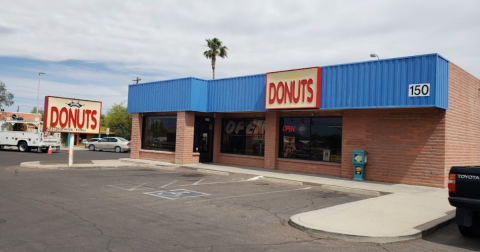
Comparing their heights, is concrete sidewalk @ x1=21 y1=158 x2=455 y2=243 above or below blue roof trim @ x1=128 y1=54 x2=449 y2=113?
below

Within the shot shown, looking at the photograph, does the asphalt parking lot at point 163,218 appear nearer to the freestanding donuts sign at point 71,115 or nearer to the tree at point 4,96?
the freestanding donuts sign at point 71,115

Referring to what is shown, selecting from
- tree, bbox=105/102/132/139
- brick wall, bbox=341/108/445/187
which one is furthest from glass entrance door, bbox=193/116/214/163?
tree, bbox=105/102/132/139

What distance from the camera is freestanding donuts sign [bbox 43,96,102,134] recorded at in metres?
18.6

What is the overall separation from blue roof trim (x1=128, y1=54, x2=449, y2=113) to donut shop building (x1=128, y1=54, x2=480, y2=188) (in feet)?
0.13

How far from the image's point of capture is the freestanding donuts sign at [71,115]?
18562 millimetres

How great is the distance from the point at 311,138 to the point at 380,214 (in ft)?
29.7

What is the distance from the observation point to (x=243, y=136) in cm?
2141

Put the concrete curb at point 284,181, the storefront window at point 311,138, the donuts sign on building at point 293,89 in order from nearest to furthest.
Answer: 1. the concrete curb at point 284,181
2. the donuts sign on building at point 293,89
3. the storefront window at point 311,138

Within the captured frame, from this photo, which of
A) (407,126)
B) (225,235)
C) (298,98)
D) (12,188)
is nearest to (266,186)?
(298,98)

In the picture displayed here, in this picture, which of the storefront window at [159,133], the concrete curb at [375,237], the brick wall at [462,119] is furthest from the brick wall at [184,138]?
the concrete curb at [375,237]

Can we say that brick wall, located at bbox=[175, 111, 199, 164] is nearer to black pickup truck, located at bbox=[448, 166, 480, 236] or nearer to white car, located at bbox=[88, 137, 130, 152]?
black pickup truck, located at bbox=[448, 166, 480, 236]

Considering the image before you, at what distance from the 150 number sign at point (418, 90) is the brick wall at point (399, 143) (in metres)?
1.11

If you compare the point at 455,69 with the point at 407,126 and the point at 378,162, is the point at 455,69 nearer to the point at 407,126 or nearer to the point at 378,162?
the point at 407,126

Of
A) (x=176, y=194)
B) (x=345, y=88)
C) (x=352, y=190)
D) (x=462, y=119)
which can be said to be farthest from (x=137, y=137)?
(x=462, y=119)
